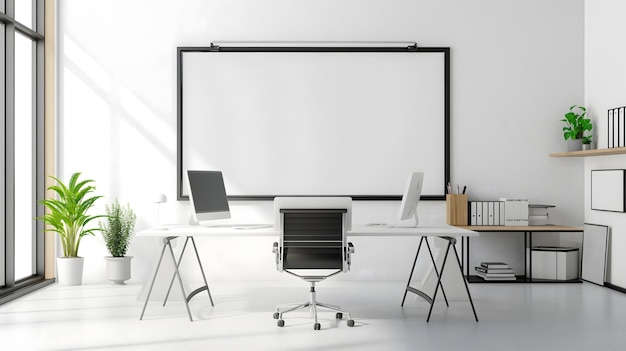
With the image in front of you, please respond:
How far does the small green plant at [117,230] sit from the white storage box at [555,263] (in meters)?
4.00

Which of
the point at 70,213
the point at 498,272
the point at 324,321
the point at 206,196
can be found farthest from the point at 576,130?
the point at 70,213

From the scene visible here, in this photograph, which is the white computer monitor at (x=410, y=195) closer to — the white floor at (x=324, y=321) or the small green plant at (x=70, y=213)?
the white floor at (x=324, y=321)

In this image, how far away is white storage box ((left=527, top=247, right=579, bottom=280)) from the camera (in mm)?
6484

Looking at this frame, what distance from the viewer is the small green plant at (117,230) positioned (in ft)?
21.0

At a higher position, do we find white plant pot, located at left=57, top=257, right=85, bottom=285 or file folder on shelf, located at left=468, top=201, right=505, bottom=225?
file folder on shelf, located at left=468, top=201, right=505, bottom=225

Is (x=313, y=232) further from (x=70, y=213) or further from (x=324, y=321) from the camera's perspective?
(x=70, y=213)

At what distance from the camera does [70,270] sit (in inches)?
250

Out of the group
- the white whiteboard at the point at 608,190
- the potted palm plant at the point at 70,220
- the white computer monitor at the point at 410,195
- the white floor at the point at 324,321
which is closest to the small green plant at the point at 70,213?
the potted palm plant at the point at 70,220

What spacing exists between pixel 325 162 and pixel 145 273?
213 centimetres

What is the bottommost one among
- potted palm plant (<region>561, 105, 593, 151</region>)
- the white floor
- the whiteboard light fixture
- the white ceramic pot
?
the white floor

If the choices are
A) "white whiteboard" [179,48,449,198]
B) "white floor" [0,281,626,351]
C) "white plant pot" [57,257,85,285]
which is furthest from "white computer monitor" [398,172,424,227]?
"white plant pot" [57,257,85,285]

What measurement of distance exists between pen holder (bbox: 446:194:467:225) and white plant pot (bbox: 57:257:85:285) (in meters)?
3.61

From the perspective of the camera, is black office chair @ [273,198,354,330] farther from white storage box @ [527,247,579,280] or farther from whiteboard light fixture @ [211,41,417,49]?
white storage box @ [527,247,579,280]

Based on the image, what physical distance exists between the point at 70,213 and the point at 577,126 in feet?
16.3
